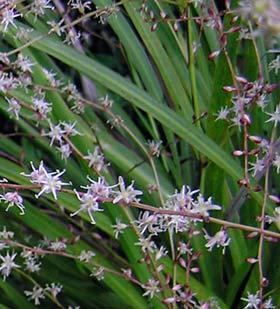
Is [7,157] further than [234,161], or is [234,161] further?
[7,157]

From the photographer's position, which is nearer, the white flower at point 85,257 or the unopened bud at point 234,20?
the unopened bud at point 234,20

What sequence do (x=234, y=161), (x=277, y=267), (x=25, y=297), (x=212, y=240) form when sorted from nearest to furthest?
1. (x=212, y=240)
2. (x=234, y=161)
3. (x=277, y=267)
4. (x=25, y=297)

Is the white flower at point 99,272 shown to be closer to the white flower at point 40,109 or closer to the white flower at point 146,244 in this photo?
the white flower at point 146,244

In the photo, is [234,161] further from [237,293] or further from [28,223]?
[28,223]

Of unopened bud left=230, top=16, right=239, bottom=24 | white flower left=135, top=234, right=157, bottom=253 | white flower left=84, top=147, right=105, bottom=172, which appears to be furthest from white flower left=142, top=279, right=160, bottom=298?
unopened bud left=230, top=16, right=239, bottom=24

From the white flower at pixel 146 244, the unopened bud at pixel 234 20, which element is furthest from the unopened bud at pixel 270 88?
the white flower at pixel 146 244

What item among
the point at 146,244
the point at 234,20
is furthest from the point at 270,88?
the point at 146,244

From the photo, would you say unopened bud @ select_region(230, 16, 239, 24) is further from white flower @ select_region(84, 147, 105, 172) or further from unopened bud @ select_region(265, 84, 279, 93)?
white flower @ select_region(84, 147, 105, 172)

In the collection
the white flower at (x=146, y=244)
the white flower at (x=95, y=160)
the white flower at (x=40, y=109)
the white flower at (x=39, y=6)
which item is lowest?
the white flower at (x=146, y=244)

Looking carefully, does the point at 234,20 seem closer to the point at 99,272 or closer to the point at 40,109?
the point at 40,109

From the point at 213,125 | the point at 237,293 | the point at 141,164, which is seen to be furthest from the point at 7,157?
the point at 237,293

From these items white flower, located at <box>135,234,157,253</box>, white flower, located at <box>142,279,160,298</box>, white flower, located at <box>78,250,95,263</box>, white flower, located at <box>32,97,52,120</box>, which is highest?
white flower, located at <box>32,97,52,120</box>
